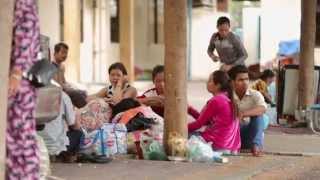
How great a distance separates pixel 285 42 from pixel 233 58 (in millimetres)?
8310

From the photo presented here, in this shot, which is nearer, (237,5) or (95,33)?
(95,33)

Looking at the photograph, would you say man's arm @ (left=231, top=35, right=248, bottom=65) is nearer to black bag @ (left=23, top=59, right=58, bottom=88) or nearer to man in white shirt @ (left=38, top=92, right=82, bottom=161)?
man in white shirt @ (left=38, top=92, right=82, bottom=161)

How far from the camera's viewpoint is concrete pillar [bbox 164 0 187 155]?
29.9ft

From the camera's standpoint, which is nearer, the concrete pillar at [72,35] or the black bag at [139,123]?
the black bag at [139,123]

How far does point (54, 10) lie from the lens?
821 inches

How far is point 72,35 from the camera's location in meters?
22.4

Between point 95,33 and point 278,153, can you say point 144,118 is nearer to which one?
point 278,153

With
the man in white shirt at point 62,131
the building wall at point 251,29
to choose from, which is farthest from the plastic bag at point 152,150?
the building wall at point 251,29

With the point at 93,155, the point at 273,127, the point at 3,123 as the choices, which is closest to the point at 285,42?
the point at 273,127

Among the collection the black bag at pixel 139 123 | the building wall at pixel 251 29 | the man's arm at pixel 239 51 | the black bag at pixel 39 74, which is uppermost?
the building wall at pixel 251 29

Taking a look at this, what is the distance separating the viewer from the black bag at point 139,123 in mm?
9516

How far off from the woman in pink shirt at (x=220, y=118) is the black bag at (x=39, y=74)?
374 cm

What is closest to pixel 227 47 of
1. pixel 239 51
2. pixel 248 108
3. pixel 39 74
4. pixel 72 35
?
pixel 239 51

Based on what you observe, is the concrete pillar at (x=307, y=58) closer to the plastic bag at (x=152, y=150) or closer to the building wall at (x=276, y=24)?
the plastic bag at (x=152, y=150)
